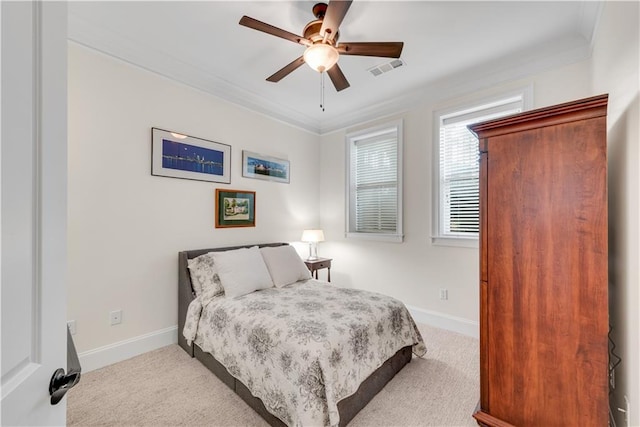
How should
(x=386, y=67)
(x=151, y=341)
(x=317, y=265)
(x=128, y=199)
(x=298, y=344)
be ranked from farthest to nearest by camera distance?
(x=317, y=265) → (x=386, y=67) → (x=151, y=341) → (x=128, y=199) → (x=298, y=344)

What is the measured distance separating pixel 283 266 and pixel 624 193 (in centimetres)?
259

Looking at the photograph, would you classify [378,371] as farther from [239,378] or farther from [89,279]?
[89,279]

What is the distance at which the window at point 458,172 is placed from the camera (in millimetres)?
3035

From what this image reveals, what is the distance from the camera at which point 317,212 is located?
4.50 meters

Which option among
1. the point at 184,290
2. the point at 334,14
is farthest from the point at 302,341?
the point at 334,14

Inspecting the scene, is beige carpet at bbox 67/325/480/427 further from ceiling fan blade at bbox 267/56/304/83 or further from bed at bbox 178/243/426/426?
ceiling fan blade at bbox 267/56/304/83

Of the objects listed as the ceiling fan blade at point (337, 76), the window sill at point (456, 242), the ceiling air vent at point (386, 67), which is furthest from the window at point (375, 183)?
the ceiling fan blade at point (337, 76)

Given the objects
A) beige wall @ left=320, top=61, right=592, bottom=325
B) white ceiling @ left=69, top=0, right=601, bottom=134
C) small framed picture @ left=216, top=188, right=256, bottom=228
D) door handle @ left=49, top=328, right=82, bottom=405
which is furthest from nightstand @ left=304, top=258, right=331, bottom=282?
door handle @ left=49, top=328, right=82, bottom=405

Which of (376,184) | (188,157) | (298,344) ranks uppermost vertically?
(188,157)

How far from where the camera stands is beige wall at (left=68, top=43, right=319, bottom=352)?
2264 mm

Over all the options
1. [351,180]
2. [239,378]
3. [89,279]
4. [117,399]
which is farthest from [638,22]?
[89,279]

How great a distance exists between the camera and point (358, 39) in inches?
94.7

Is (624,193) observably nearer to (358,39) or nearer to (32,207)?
(358,39)

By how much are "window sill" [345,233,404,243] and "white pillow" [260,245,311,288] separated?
114 centimetres
